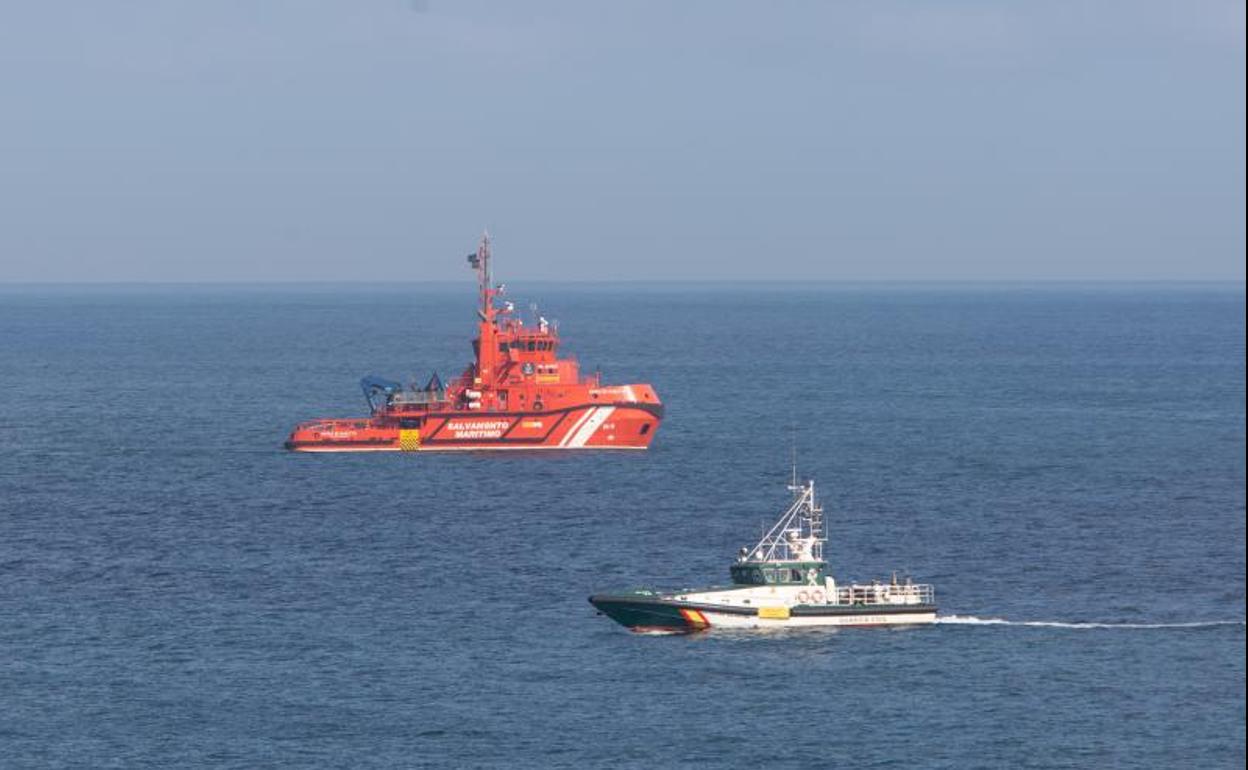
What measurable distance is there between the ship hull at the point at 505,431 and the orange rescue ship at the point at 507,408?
0.23 ft

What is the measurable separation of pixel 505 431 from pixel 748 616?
64.8 m

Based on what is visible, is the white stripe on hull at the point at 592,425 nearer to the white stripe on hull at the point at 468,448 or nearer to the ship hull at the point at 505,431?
the ship hull at the point at 505,431

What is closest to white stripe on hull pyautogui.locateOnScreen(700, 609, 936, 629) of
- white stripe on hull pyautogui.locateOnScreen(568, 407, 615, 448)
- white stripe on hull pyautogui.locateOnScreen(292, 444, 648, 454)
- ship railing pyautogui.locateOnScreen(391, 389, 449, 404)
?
white stripe on hull pyautogui.locateOnScreen(568, 407, 615, 448)

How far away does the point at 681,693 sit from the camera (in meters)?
80.6

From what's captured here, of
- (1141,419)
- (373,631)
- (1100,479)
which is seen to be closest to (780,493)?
(1100,479)

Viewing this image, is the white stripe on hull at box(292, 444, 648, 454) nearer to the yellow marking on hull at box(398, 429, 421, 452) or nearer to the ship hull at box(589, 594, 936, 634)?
the yellow marking on hull at box(398, 429, 421, 452)

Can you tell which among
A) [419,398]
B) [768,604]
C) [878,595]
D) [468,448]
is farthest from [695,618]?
[419,398]

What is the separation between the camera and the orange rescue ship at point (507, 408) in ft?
499

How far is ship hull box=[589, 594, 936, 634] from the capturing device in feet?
297

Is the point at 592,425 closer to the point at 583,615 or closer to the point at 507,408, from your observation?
the point at 507,408

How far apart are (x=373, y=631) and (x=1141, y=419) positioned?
112 metres

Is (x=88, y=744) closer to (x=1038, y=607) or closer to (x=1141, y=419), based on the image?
(x=1038, y=607)

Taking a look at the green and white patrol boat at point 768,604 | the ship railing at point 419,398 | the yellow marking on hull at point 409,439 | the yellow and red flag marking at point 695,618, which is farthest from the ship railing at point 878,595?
the ship railing at point 419,398

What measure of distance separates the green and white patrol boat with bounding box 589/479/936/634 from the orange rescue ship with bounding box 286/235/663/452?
6078 cm
